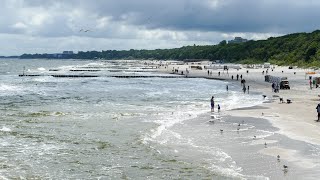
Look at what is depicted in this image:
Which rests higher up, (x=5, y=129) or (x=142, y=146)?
(x=142, y=146)

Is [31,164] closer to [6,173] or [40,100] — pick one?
[6,173]

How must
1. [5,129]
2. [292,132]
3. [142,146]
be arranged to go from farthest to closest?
[5,129], [292,132], [142,146]

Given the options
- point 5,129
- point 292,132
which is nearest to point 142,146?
point 292,132

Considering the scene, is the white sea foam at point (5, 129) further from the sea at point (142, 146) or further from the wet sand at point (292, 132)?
the wet sand at point (292, 132)

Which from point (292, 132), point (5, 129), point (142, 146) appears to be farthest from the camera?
point (5, 129)

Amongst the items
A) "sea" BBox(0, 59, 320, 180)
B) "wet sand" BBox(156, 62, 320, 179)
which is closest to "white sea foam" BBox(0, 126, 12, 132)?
"sea" BBox(0, 59, 320, 180)

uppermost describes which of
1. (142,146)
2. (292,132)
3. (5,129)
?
(292,132)

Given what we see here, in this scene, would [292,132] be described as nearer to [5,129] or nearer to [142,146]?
[142,146]

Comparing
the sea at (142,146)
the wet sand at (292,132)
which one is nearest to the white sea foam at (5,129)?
the sea at (142,146)

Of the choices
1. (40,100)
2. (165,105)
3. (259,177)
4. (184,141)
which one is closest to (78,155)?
(184,141)

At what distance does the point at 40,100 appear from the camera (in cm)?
5619

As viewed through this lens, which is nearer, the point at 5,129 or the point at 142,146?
the point at 142,146

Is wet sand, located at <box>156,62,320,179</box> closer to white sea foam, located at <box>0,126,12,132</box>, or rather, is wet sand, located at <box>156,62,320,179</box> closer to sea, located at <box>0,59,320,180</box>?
sea, located at <box>0,59,320,180</box>

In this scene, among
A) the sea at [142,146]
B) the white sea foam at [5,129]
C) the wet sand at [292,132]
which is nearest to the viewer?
the sea at [142,146]
